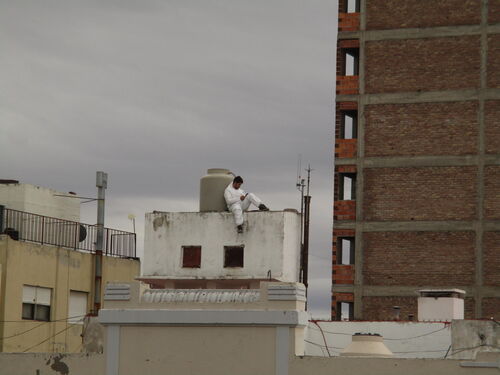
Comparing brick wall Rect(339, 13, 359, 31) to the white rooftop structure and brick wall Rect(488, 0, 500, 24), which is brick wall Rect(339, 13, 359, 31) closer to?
brick wall Rect(488, 0, 500, 24)

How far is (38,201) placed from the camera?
56.7 metres

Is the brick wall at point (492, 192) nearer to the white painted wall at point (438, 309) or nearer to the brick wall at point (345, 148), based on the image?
the brick wall at point (345, 148)

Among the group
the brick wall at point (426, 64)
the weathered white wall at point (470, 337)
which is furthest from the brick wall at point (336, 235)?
the weathered white wall at point (470, 337)

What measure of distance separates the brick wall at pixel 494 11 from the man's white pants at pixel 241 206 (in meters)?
18.1

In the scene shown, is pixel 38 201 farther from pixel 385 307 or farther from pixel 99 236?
pixel 385 307

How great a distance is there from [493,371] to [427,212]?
2435 centimetres

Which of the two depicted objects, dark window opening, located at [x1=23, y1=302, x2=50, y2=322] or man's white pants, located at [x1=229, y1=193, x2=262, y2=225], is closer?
man's white pants, located at [x1=229, y1=193, x2=262, y2=225]

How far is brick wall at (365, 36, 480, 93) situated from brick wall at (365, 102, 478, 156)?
954 mm

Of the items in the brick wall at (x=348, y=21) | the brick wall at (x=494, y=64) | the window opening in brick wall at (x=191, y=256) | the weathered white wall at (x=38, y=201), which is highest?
the brick wall at (x=348, y=21)

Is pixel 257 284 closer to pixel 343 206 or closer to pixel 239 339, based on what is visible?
pixel 239 339

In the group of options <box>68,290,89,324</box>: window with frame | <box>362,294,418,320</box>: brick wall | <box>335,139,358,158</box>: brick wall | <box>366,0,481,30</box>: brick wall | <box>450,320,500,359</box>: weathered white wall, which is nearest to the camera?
<box>450,320,500,359</box>: weathered white wall

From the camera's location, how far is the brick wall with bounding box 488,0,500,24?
189ft

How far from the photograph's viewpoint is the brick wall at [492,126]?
57.1 metres

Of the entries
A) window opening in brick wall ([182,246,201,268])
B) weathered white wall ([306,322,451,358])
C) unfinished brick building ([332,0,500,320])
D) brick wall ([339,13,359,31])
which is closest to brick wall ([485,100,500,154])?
unfinished brick building ([332,0,500,320])
